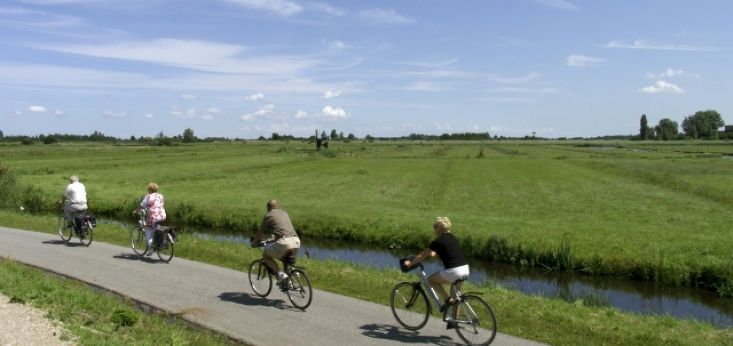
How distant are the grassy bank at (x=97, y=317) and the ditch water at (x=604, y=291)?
Answer: 8.45 metres

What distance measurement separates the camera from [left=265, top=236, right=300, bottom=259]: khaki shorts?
1198 cm

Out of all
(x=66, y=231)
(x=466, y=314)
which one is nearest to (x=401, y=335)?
(x=466, y=314)

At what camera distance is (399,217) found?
30.8m

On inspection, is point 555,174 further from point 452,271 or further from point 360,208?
point 452,271

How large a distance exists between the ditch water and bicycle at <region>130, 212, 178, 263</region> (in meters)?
4.49

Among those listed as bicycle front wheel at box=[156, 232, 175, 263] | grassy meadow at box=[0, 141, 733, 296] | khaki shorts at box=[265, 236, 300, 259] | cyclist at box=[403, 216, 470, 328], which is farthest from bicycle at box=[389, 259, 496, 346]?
grassy meadow at box=[0, 141, 733, 296]

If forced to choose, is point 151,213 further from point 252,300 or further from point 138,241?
point 252,300

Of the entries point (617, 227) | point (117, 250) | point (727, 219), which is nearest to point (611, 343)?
point (117, 250)

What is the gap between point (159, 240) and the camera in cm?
1673

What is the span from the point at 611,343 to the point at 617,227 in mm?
18217

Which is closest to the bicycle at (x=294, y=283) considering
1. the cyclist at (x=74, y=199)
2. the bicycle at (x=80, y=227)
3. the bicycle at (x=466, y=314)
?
the bicycle at (x=466, y=314)

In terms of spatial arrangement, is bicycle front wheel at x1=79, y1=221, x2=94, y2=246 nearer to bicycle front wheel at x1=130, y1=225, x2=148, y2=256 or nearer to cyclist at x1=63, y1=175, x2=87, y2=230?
cyclist at x1=63, y1=175, x2=87, y2=230

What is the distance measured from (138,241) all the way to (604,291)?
15.1 m

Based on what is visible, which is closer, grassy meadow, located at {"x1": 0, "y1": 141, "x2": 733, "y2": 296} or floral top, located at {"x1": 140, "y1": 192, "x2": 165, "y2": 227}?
floral top, located at {"x1": 140, "y1": 192, "x2": 165, "y2": 227}
